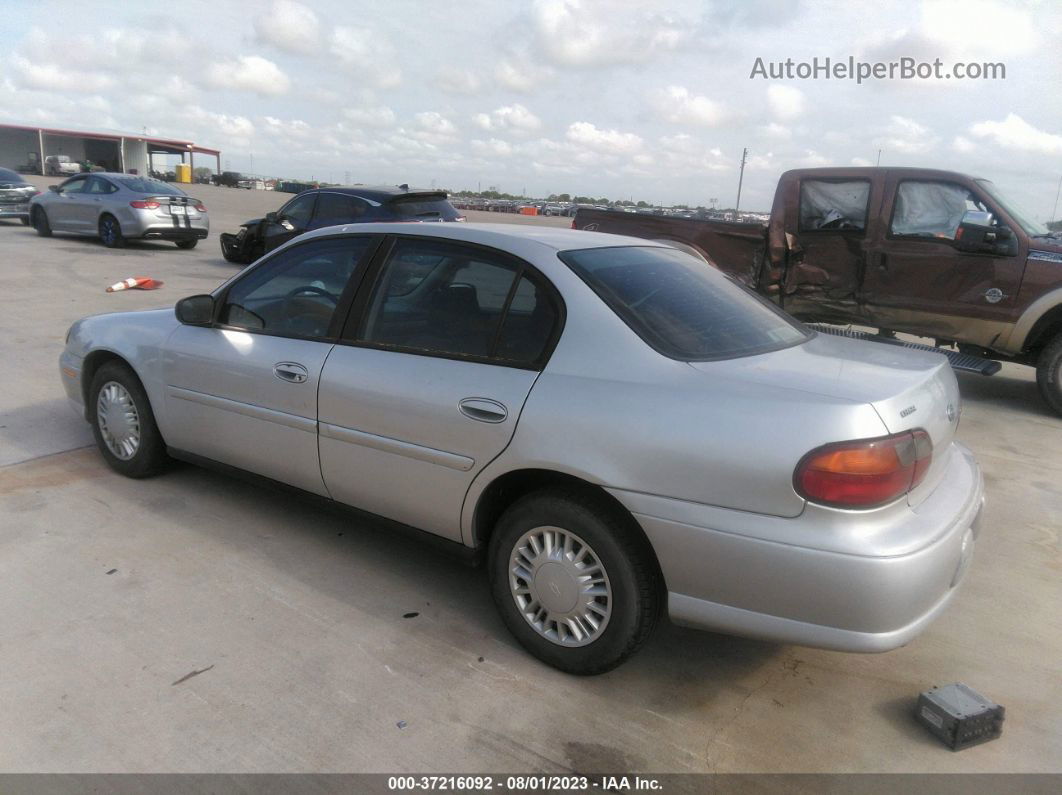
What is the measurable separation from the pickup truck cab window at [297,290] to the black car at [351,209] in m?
7.48

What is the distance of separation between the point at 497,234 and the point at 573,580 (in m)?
1.47

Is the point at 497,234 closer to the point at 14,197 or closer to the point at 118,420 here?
the point at 118,420

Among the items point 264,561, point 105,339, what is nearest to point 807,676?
point 264,561

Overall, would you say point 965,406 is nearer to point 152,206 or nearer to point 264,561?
point 264,561

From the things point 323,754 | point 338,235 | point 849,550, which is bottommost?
point 323,754

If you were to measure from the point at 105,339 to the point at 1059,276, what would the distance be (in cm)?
739

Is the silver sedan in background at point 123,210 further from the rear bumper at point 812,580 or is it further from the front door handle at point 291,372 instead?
the rear bumper at point 812,580

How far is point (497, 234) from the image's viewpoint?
337 centimetres

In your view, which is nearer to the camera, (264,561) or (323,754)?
(323,754)

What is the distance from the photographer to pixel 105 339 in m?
4.52

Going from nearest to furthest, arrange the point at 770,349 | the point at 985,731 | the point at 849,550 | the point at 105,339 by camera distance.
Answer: the point at 849,550
the point at 985,731
the point at 770,349
the point at 105,339

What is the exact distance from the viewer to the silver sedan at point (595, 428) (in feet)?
8.02

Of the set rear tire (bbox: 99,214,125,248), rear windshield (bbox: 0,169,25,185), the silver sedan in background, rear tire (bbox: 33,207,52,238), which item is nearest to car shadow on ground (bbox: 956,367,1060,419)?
the silver sedan in background

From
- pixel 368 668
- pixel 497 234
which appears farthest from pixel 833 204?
pixel 368 668
